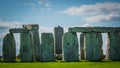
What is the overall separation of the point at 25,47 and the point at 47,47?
2081mm

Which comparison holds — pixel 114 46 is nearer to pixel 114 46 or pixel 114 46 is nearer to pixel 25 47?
pixel 114 46

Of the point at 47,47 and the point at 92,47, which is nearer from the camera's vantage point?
the point at 47,47

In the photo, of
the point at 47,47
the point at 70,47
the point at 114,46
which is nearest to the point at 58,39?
the point at 47,47

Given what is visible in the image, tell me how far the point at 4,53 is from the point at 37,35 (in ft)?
22.6

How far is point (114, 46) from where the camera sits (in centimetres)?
3406

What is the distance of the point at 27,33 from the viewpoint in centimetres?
3388

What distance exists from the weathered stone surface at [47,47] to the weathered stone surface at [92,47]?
10.3 ft

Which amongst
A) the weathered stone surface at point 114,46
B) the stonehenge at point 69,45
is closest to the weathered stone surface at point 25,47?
the stonehenge at point 69,45

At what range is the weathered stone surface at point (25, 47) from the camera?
1325 inches

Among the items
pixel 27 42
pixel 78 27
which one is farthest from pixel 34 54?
pixel 78 27

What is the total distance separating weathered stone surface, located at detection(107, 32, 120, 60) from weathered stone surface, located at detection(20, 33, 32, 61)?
7365mm

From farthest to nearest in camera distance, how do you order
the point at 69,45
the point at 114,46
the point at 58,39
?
1. the point at 58,39
2. the point at 114,46
3. the point at 69,45

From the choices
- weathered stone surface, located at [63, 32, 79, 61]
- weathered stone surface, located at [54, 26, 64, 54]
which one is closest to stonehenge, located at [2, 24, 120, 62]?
weathered stone surface, located at [63, 32, 79, 61]

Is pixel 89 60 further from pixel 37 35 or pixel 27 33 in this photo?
pixel 37 35
